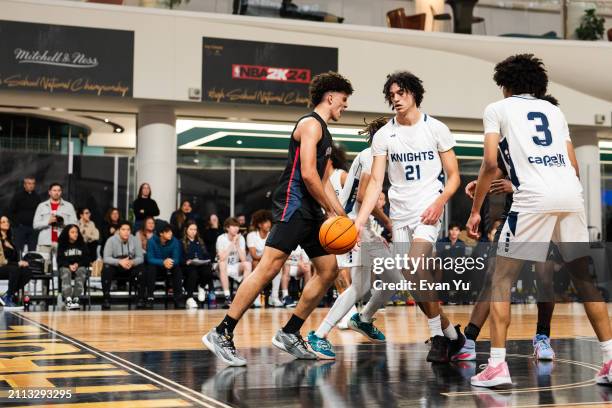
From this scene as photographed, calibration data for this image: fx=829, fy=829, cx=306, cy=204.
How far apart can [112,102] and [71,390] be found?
481 inches

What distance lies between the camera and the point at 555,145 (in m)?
4.46

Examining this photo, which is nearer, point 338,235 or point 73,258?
point 338,235

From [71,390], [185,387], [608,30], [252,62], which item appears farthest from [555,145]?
[608,30]

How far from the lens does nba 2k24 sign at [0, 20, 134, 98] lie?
14.7 meters

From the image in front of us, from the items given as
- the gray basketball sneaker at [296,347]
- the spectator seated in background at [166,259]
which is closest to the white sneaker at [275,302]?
the spectator seated in background at [166,259]

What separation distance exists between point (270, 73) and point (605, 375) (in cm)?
1247

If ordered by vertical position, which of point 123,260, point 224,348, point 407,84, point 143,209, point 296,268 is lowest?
point 224,348

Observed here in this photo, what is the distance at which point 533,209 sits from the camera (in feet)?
14.3

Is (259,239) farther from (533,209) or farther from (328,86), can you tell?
(533,209)

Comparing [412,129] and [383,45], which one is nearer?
[412,129]

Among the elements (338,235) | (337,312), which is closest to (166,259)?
(337,312)

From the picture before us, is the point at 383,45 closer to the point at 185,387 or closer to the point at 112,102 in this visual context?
the point at 112,102

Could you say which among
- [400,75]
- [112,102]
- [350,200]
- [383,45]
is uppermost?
[383,45]

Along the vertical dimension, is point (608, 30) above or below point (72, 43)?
above
